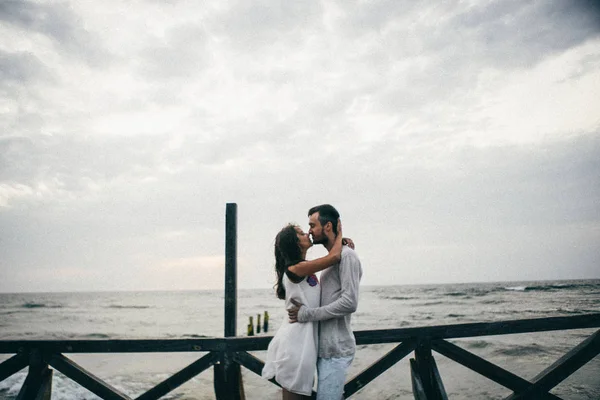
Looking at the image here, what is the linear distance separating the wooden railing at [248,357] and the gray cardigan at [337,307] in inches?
36.5

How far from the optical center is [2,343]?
12.3 ft

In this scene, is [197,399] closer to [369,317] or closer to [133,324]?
[369,317]

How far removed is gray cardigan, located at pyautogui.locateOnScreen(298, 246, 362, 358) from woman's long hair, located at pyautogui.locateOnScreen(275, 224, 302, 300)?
0.99ft

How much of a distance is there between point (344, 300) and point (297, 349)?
497 mm

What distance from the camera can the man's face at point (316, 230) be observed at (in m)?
2.95

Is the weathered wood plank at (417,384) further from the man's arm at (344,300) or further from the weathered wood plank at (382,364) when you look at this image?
the man's arm at (344,300)

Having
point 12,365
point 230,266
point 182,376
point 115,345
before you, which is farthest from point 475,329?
point 12,365

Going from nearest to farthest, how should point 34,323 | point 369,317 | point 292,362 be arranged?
1. point 292,362
2. point 369,317
3. point 34,323

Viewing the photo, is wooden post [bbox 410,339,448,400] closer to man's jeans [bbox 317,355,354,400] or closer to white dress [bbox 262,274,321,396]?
man's jeans [bbox 317,355,354,400]

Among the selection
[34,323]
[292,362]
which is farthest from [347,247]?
[34,323]

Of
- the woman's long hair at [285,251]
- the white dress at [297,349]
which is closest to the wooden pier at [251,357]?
the white dress at [297,349]

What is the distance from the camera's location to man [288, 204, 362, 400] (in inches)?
107

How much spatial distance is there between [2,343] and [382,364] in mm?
3792

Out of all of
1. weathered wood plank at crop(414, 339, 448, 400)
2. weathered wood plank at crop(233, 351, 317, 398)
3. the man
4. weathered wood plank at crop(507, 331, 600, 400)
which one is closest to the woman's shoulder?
the man
